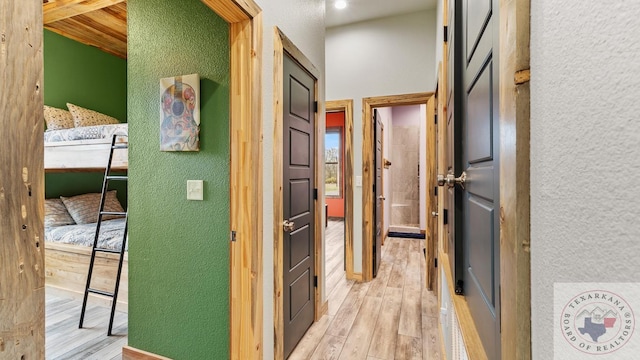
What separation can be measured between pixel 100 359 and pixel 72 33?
3860 millimetres

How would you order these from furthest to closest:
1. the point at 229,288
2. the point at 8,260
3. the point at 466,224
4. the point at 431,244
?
the point at 431,244 → the point at 229,288 → the point at 466,224 → the point at 8,260

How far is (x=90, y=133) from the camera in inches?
A: 113

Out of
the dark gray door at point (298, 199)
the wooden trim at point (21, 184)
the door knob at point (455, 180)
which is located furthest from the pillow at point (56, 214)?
the door knob at point (455, 180)

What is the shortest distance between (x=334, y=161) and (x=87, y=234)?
5.74 meters

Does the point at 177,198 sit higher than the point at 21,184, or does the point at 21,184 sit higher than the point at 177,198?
the point at 21,184

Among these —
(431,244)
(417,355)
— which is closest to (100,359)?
(417,355)

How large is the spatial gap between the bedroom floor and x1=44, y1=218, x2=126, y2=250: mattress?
23.7 inches

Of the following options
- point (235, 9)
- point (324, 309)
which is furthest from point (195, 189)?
point (324, 309)

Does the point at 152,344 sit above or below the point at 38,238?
below

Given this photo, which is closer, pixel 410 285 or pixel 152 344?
pixel 152 344

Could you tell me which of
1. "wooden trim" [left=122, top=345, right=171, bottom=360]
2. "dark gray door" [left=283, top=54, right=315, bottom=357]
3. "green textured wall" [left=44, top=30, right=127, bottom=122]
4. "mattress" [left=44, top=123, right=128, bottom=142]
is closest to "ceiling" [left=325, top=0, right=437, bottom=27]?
"dark gray door" [left=283, top=54, right=315, bottom=357]

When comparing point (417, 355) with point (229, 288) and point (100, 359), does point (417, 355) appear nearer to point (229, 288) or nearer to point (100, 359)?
point (229, 288)

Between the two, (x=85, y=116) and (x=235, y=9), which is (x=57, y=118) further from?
(x=235, y=9)

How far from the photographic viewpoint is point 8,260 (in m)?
0.70
